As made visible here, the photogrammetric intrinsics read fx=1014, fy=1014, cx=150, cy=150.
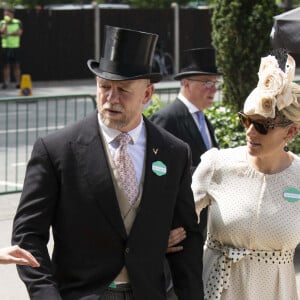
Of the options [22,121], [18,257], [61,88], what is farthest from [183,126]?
[61,88]

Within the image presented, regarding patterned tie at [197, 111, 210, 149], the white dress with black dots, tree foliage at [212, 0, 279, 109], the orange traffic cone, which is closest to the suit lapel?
the white dress with black dots

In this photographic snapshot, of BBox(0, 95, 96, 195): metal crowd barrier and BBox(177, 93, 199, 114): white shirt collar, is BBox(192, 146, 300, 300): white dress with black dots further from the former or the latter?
BBox(0, 95, 96, 195): metal crowd barrier

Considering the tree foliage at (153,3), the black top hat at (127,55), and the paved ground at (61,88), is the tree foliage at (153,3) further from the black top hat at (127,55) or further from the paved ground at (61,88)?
the black top hat at (127,55)

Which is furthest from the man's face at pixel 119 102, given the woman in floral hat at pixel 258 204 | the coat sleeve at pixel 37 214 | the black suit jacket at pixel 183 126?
the black suit jacket at pixel 183 126

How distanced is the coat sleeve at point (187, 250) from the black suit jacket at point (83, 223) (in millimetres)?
71

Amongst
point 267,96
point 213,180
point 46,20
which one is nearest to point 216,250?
point 213,180

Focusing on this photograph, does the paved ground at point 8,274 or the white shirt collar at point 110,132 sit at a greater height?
the white shirt collar at point 110,132

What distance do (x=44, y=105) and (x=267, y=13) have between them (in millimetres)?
2965

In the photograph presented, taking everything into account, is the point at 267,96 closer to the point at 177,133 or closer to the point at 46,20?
the point at 177,133

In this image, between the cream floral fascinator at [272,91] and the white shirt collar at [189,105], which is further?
the white shirt collar at [189,105]

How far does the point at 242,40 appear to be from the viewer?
11797 mm

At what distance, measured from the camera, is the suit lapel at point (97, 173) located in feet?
13.8

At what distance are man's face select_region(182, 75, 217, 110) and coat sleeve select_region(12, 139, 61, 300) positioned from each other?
3.74 meters

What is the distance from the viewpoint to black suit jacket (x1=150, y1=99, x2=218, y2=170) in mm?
7473
